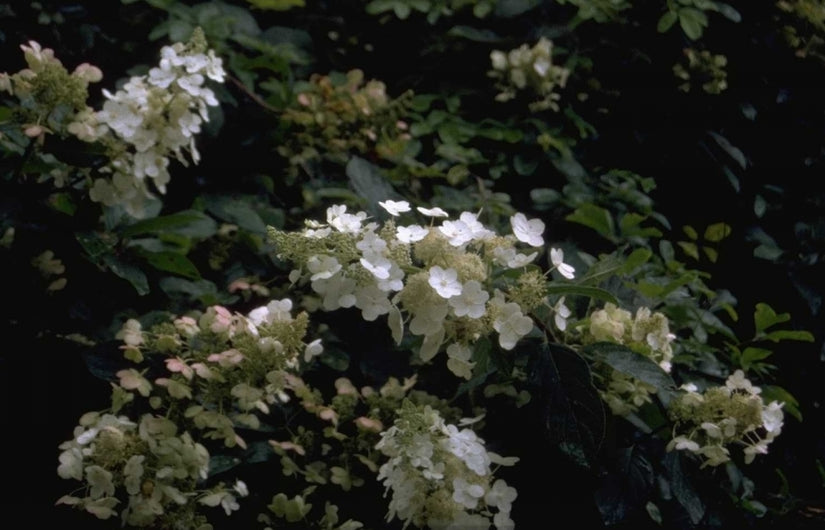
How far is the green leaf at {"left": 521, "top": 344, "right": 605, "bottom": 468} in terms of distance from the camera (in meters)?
1.26

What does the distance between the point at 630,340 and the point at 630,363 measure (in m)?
0.13

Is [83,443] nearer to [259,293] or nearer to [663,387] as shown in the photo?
[259,293]

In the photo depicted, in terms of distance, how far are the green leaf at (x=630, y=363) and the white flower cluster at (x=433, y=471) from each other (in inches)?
9.7

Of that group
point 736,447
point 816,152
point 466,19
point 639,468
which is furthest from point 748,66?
point 639,468

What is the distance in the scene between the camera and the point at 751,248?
2.32 meters

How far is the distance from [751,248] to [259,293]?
1367 mm

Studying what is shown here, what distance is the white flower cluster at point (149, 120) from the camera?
1.55 meters

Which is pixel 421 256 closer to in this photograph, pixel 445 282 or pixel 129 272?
pixel 445 282

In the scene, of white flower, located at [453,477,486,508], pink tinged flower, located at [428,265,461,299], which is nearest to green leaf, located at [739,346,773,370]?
white flower, located at [453,477,486,508]

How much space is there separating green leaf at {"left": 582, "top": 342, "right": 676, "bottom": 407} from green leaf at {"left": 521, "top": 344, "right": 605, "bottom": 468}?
0.08 meters

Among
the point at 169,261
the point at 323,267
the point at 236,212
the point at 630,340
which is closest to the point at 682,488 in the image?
the point at 630,340

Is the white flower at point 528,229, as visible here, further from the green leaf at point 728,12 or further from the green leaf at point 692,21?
the green leaf at point 728,12

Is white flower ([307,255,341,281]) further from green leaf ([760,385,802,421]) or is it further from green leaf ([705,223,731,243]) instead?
green leaf ([705,223,731,243])

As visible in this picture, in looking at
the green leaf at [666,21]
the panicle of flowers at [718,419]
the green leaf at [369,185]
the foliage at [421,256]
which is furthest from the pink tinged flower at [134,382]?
the green leaf at [666,21]
